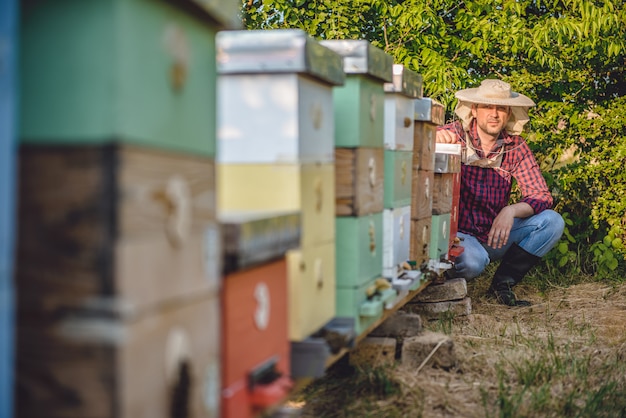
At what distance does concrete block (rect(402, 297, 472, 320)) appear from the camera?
389cm

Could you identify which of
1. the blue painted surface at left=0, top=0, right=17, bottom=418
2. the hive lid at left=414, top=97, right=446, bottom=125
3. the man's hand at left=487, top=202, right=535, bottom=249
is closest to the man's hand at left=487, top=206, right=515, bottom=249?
the man's hand at left=487, top=202, right=535, bottom=249

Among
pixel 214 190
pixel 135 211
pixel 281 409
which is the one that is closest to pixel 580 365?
pixel 281 409

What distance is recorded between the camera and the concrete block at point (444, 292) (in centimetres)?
391

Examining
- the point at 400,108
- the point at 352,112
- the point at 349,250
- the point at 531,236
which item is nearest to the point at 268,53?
the point at 352,112

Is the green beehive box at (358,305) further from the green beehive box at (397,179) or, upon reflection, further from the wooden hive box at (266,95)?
the wooden hive box at (266,95)

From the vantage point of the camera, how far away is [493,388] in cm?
272

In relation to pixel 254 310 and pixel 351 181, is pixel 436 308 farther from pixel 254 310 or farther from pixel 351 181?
pixel 254 310

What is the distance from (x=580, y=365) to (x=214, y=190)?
1.95m

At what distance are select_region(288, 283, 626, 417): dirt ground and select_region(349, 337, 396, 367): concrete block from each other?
0.05m

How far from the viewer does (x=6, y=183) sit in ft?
3.43

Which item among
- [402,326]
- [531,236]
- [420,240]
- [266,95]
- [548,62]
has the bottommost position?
[402,326]

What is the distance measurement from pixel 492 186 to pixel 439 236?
3.40ft

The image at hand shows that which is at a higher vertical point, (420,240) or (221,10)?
(221,10)

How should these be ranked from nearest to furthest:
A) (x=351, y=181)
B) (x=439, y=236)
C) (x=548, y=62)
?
(x=351, y=181), (x=439, y=236), (x=548, y=62)
